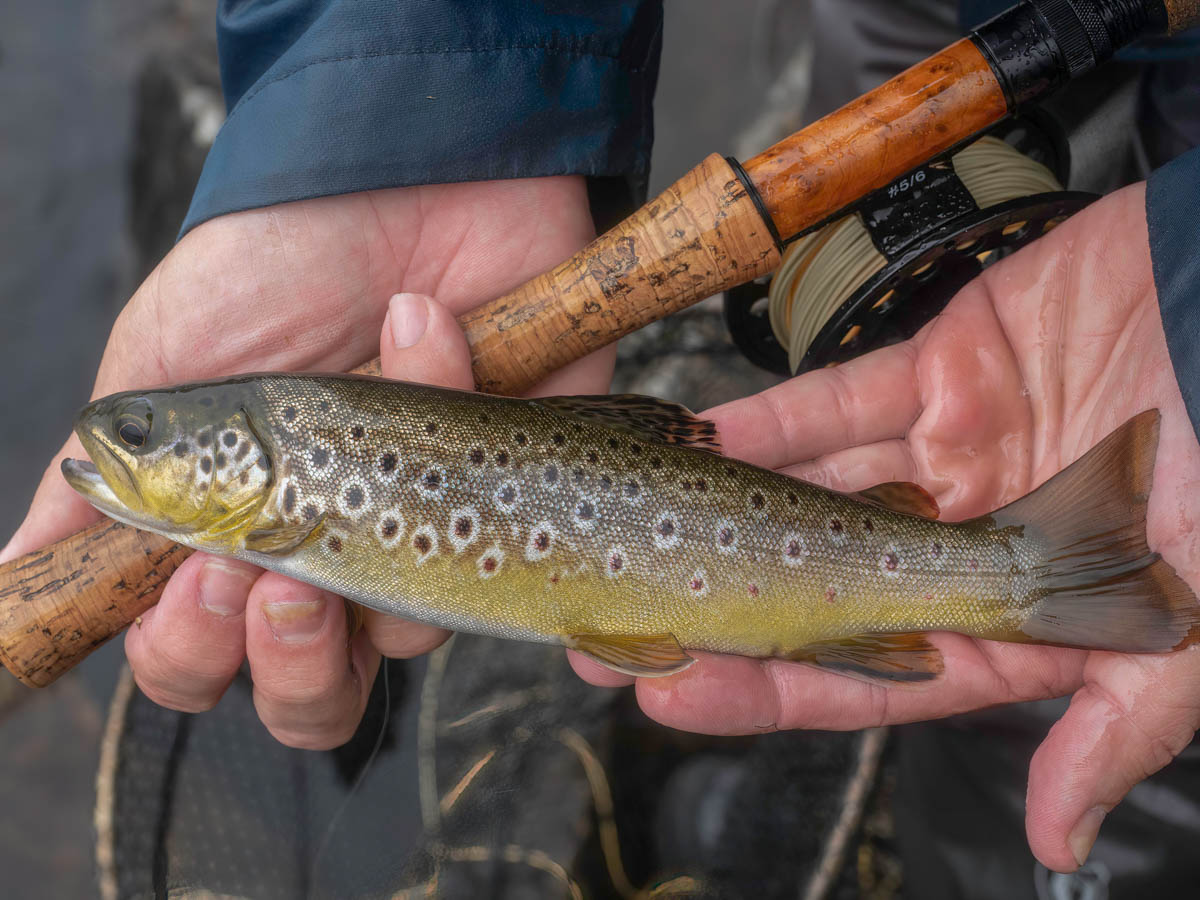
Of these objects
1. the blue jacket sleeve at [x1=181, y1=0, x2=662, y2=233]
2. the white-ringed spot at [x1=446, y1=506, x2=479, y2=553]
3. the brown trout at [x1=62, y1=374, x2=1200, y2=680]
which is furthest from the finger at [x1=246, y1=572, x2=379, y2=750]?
the blue jacket sleeve at [x1=181, y1=0, x2=662, y2=233]

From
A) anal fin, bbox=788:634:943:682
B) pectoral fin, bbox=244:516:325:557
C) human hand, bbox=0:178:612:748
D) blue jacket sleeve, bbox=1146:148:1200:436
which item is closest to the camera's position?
blue jacket sleeve, bbox=1146:148:1200:436

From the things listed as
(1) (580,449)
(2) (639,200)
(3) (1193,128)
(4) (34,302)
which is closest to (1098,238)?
(3) (1193,128)

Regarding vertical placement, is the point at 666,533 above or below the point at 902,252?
below

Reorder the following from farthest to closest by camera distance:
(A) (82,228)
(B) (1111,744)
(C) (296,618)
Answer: (A) (82,228) → (C) (296,618) → (B) (1111,744)

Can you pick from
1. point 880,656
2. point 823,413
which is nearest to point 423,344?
point 823,413

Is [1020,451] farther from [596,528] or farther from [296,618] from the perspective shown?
[296,618]

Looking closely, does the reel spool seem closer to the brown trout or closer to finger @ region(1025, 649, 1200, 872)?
the brown trout
